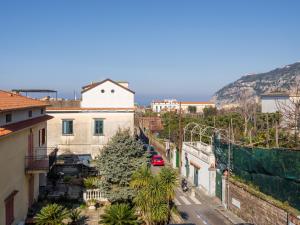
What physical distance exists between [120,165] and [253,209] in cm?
739

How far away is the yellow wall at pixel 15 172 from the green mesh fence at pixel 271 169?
12.2 metres

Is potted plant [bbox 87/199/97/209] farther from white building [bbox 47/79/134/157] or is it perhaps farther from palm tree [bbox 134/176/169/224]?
white building [bbox 47/79/134/157]

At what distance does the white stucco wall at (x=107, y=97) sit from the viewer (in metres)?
37.7

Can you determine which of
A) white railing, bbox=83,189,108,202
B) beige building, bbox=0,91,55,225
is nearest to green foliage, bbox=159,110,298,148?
white railing, bbox=83,189,108,202

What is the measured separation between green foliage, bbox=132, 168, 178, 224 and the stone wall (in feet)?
14.2

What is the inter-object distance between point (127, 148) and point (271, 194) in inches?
314

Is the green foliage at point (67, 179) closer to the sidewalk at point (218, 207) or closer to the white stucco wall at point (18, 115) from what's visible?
the white stucco wall at point (18, 115)

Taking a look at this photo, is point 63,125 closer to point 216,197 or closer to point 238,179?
point 216,197

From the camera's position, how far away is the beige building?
15.1 meters

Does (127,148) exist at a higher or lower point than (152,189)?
higher

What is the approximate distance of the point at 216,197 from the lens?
25656 millimetres

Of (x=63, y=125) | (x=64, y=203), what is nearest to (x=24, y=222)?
(x=64, y=203)

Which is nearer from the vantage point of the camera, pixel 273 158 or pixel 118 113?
pixel 273 158

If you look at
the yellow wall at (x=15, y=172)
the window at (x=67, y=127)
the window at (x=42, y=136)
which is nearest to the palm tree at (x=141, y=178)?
the yellow wall at (x=15, y=172)
